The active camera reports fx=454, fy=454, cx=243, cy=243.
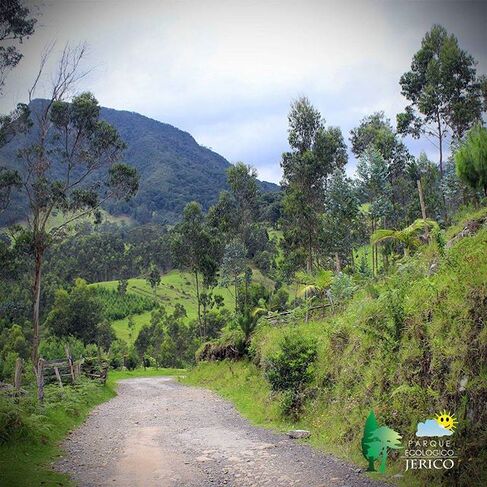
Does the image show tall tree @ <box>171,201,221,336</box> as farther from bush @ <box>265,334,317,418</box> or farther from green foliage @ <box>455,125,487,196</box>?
bush @ <box>265,334,317,418</box>

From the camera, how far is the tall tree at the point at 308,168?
2952 centimetres

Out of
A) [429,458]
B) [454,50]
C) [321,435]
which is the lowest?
[321,435]

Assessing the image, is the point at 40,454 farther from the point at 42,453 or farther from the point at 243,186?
the point at 243,186

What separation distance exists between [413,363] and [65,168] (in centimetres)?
2405

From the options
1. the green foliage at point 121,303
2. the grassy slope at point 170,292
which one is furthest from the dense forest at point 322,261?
the green foliage at point 121,303

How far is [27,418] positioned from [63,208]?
1687 centimetres

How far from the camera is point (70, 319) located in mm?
52281

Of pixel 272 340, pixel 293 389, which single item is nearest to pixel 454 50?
pixel 272 340

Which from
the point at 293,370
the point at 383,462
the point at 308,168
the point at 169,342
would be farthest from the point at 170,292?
the point at 383,462

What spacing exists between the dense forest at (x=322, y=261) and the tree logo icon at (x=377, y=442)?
10.6 inches

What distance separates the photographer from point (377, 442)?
266 inches

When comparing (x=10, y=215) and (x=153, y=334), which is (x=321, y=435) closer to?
(x=10, y=215)

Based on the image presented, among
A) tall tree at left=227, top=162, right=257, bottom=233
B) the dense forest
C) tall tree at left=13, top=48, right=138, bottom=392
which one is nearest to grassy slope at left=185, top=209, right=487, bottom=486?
the dense forest

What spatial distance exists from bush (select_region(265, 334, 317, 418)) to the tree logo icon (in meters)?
3.78
